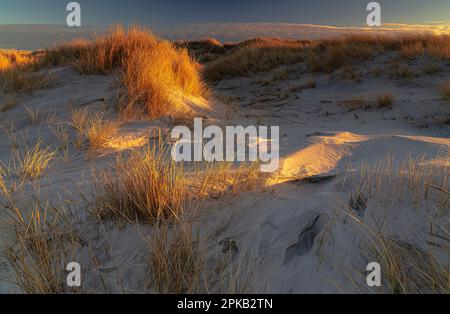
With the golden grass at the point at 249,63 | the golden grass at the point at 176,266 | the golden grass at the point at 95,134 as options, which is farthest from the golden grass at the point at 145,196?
the golden grass at the point at 249,63

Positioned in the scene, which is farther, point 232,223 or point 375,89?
point 375,89

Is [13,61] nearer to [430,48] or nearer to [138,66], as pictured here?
[138,66]

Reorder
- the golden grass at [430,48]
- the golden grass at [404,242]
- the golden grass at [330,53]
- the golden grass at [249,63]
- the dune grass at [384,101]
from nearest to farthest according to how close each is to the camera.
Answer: the golden grass at [404,242], the dune grass at [384,101], the golden grass at [430,48], the golden grass at [330,53], the golden grass at [249,63]

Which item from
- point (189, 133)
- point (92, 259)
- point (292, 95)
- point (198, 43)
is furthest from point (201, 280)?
point (198, 43)

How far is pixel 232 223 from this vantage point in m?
1.94

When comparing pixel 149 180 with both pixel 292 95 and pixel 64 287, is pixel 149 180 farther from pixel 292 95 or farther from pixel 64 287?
pixel 292 95

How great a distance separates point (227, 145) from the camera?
381cm

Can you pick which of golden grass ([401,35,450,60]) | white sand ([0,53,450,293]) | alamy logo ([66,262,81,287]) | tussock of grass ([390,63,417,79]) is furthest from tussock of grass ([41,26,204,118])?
golden grass ([401,35,450,60])

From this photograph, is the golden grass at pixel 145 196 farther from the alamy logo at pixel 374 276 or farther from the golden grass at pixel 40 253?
the alamy logo at pixel 374 276

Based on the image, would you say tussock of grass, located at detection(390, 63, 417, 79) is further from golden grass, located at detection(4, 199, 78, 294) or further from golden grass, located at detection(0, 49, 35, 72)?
golden grass, located at detection(0, 49, 35, 72)

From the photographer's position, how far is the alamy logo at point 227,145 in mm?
3271

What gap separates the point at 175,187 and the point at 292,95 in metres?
7.33

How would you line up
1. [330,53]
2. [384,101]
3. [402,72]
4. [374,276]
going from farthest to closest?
[330,53]
[402,72]
[384,101]
[374,276]

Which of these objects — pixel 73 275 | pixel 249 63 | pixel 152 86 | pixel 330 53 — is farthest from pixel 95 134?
pixel 249 63
